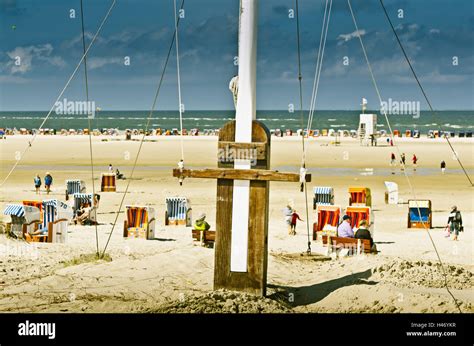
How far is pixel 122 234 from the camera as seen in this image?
70.7 ft

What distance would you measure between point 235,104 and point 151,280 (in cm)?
336

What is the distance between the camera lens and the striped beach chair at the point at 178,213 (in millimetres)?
23875

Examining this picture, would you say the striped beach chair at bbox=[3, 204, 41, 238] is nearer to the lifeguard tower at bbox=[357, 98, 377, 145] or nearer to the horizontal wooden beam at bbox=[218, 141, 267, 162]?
the horizontal wooden beam at bbox=[218, 141, 267, 162]

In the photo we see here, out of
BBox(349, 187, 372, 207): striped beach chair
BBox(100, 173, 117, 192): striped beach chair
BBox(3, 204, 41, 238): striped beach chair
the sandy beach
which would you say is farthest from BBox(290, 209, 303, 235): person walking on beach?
BBox(100, 173, 117, 192): striped beach chair

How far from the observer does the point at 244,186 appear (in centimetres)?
1140

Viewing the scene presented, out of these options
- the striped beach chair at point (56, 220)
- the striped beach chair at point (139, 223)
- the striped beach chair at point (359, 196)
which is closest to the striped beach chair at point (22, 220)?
the striped beach chair at point (56, 220)

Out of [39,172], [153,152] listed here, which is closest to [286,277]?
[39,172]

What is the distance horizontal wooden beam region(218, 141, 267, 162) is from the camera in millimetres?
11328

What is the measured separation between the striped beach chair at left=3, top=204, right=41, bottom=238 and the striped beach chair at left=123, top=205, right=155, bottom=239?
237cm

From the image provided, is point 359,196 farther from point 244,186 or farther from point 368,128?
point 368,128

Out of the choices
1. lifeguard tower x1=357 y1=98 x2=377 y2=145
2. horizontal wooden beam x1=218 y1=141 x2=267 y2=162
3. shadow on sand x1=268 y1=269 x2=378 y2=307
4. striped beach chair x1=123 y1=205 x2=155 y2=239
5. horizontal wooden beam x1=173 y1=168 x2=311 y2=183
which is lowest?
shadow on sand x1=268 y1=269 x2=378 y2=307

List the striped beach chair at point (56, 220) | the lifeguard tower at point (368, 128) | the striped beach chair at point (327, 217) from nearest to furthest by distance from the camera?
the striped beach chair at point (56, 220)
the striped beach chair at point (327, 217)
the lifeguard tower at point (368, 128)

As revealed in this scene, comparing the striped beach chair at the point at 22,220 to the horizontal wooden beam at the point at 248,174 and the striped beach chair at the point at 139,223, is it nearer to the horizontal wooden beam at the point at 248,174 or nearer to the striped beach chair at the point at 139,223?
the striped beach chair at the point at 139,223

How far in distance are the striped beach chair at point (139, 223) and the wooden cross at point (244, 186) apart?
9534 millimetres
